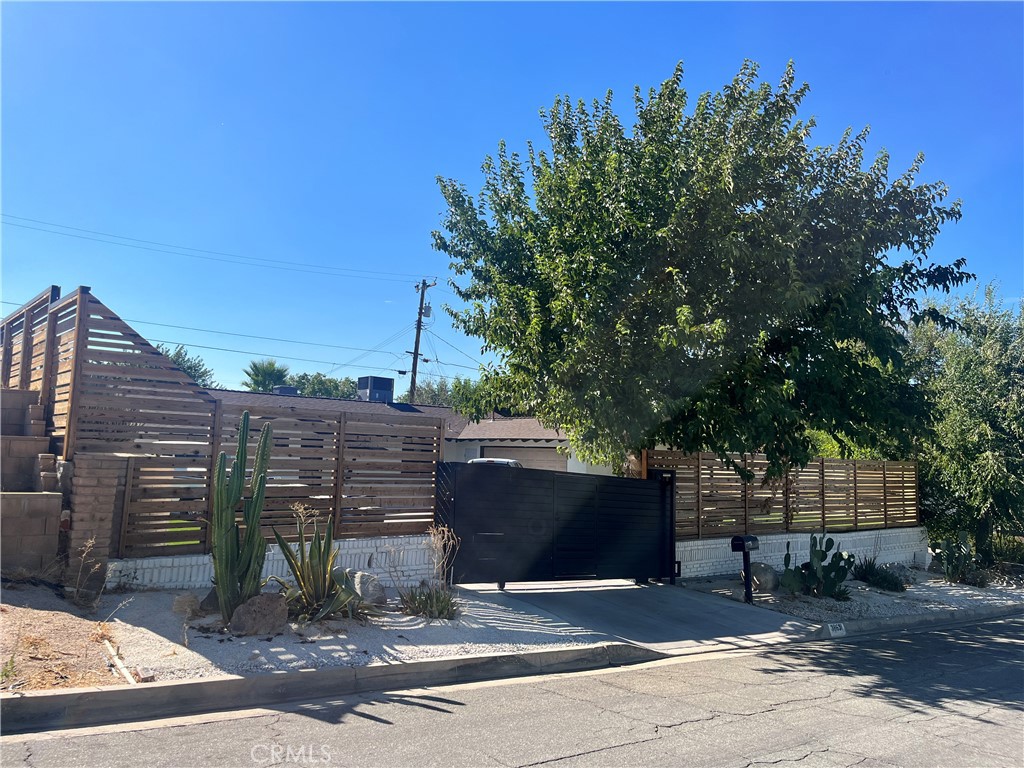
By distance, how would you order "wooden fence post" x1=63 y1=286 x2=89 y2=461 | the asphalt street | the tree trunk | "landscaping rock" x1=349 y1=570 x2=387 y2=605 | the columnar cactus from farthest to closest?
the tree trunk → "wooden fence post" x1=63 y1=286 x2=89 y2=461 → "landscaping rock" x1=349 y1=570 x2=387 y2=605 → the columnar cactus → the asphalt street

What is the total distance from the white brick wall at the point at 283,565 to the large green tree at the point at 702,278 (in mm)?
2849

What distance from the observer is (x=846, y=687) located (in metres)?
7.30

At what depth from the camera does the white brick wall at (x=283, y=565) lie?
26.7 feet

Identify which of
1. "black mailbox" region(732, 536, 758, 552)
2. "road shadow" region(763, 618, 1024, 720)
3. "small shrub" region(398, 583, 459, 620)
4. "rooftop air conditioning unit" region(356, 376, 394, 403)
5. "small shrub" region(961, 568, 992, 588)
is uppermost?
"rooftop air conditioning unit" region(356, 376, 394, 403)

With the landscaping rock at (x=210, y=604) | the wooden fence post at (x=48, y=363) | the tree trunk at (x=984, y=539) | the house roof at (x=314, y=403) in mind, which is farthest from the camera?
the house roof at (x=314, y=403)

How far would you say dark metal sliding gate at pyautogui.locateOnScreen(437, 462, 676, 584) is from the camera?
10.3 m

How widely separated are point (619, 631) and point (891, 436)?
581cm

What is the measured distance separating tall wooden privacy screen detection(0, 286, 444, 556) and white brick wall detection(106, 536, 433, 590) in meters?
0.18

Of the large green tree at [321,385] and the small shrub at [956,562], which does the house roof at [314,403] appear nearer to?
the small shrub at [956,562]

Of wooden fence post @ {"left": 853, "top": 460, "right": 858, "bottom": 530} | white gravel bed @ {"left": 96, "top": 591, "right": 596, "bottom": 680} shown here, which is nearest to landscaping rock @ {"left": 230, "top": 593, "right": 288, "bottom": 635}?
white gravel bed @ {"left": 96, "top": 591, "right": 596, "bottom": 680}

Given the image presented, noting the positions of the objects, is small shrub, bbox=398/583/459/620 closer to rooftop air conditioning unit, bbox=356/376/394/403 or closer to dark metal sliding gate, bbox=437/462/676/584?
dark metal sliding gate, bbox=437/462/676/584

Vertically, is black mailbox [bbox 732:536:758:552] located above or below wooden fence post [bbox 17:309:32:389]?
below

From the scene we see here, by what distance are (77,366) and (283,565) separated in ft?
10.7

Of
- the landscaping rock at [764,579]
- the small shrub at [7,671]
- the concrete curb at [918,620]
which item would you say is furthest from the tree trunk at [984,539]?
the small shrub at [7,671]
